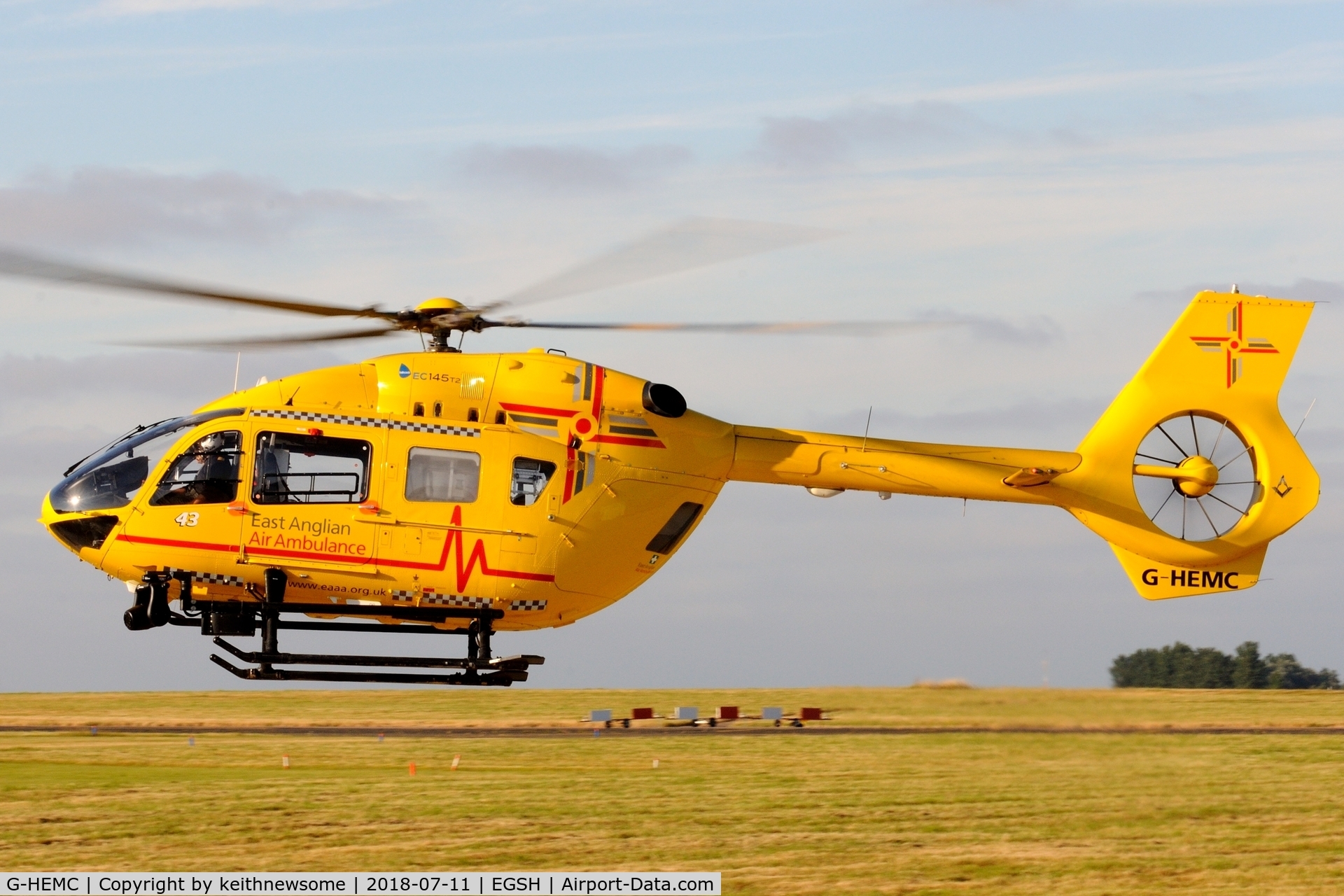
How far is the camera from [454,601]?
15.6m

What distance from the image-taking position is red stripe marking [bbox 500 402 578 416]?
15875mm

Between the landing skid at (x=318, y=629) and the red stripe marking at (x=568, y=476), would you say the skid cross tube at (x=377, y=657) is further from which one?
the red stripe marking at (x=568, y=476)

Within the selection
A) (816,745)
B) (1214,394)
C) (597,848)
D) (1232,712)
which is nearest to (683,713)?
(816,745)

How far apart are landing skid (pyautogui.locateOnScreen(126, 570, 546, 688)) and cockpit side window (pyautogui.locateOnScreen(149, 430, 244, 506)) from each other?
0.99 metres

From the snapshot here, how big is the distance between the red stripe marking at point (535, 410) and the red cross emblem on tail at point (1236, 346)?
9.44 metres

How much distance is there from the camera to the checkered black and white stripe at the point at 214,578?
603 inches

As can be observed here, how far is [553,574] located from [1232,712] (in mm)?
37195

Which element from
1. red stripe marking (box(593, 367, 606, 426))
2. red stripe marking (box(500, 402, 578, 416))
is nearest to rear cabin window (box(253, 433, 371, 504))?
red stripe marking (box(500, 402, 578, 416))

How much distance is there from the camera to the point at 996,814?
1008 inches

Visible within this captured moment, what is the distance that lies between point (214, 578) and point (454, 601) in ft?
9.19

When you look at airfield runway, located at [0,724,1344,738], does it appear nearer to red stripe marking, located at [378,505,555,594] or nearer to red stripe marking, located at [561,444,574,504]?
red stripe marking, located at [561,444,574,504]

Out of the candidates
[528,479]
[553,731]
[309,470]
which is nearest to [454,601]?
[528,479]

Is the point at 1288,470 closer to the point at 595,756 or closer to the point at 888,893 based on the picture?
the point at 888,893

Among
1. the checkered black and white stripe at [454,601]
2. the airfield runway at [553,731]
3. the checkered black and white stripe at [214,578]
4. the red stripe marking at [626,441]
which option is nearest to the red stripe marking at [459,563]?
the checkered black and white stripe at [454,601]
